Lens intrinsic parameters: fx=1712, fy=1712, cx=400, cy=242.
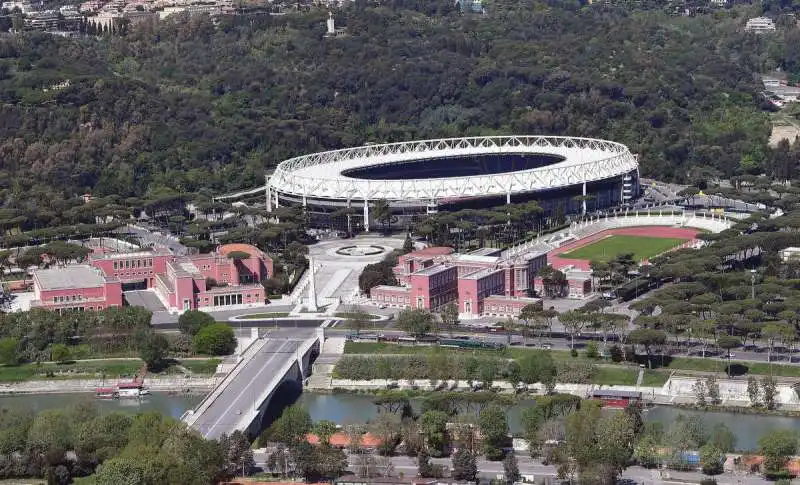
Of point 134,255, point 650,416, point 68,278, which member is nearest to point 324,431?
point 650,416

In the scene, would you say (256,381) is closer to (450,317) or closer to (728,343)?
(450,317)

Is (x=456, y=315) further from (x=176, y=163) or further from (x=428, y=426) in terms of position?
(x=176, y=163)

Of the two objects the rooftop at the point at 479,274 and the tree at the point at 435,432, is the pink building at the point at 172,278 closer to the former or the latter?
the rooftop at the point at 479,274

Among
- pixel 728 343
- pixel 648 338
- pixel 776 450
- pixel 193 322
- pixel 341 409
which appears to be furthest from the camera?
pixel 193 322

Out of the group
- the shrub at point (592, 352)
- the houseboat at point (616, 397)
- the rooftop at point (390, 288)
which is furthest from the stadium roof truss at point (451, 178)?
the houseboat at point (616, 397)

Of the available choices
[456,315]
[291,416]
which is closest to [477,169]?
[456,315]

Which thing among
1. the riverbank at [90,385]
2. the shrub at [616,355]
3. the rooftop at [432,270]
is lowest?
the riverbank at [90,385]
